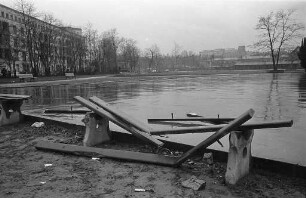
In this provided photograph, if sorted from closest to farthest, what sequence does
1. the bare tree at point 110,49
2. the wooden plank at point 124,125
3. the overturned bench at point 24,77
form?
the wooden plank at point 124,125 → the overturned bench at point 24,77 → the bare tree at point 110,49

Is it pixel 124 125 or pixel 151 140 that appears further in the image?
pixel 124 125

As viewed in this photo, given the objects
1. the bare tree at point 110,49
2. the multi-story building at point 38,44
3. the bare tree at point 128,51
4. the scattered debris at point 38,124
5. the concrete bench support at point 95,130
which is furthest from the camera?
the bare tree at point 128,51

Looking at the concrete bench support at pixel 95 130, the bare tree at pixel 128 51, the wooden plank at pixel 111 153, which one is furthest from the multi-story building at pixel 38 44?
the wooden plank at pixel 111 153

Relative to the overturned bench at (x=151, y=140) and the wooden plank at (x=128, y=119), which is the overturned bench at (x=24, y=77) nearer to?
the overturned bench at (x=151, y=140)

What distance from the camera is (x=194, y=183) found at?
3.68 meters

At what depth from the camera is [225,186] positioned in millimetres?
3678

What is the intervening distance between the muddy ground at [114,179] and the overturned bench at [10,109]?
313 centimetres

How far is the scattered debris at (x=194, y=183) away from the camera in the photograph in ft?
11.8

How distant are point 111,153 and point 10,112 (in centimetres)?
477

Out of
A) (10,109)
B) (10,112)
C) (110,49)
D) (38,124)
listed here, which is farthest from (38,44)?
(38,124)

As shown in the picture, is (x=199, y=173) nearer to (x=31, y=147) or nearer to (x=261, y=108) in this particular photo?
(x=31, y=147)

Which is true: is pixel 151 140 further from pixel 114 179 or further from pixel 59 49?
pixel 59 49

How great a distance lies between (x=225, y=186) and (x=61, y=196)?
1.95m

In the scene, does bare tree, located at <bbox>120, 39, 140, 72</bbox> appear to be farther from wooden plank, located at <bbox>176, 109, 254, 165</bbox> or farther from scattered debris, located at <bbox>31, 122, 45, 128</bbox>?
wooden plank, located at <bbox>176, 109, 254, 165</bbox>
